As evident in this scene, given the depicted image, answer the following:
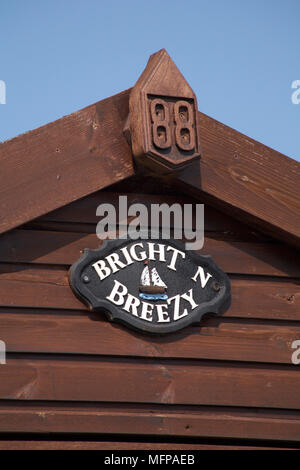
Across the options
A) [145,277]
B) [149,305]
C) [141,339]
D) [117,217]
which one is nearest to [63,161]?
[117,217]

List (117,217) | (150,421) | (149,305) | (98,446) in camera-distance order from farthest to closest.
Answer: (117,217) < (149,305) < (150,421) < (98,446)

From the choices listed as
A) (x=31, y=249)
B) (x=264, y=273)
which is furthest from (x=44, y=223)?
(x=264, y=273)

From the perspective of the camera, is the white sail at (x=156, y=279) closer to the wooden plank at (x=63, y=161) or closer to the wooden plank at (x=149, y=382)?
the wooden plank at (x=149, y=382)

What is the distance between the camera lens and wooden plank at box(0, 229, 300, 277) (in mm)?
3443

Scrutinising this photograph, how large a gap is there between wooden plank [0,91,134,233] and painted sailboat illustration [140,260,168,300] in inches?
18.2

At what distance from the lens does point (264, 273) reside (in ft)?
12.5

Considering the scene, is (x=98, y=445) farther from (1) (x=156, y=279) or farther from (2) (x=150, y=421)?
(1) (x=156, y=279)

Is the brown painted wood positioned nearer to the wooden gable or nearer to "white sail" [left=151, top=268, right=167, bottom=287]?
the wooden gable

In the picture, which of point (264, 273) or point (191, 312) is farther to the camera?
point (264, 273)

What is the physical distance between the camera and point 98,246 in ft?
11.7

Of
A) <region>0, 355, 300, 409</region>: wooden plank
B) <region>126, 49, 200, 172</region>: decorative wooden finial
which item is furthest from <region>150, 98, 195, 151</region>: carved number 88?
<region>0, 355, 300, 409</region>: wooden plank

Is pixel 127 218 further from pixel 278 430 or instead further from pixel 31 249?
pixel 278 430

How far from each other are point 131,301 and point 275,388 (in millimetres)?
838

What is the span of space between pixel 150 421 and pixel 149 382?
175mm
